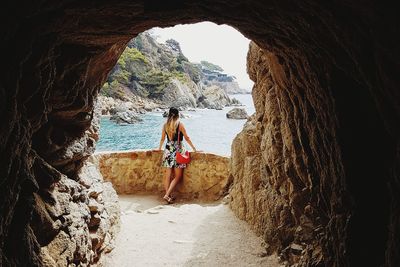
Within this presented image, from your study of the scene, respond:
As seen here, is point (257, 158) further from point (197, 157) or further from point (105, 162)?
point (105, 162)

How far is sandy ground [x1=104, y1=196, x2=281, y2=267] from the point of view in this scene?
4859 millimetres

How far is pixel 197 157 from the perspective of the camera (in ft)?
29.3

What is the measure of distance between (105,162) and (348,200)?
723cm

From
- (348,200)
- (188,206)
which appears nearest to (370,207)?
(348,200)

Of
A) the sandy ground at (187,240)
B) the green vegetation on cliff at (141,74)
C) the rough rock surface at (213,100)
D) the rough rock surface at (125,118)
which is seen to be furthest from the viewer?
the rough rock surface at (213,100)

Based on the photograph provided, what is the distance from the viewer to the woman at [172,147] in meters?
8.05

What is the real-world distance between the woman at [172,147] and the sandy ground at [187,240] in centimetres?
150

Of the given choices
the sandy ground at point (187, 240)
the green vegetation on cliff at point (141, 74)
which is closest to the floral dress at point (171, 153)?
the sandy ground at point (187, 240)

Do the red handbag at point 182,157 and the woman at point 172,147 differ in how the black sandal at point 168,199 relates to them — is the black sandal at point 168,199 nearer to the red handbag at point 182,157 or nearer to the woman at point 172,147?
the woman at point 172,147

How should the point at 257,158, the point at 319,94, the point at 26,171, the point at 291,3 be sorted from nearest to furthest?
the point at 291,3, the point at 26,171, the point at 319,94, the point at 257,158

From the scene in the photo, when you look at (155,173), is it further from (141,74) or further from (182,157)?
(141,74)

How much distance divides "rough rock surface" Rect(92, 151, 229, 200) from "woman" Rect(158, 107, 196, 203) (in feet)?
0.95

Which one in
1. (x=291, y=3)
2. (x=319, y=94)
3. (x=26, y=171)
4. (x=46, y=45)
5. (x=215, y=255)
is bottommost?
(x=215, y=255)

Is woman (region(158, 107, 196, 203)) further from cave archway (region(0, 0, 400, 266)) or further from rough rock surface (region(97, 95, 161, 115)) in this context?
rough rock surface (region(97, 95, 161, 115))
